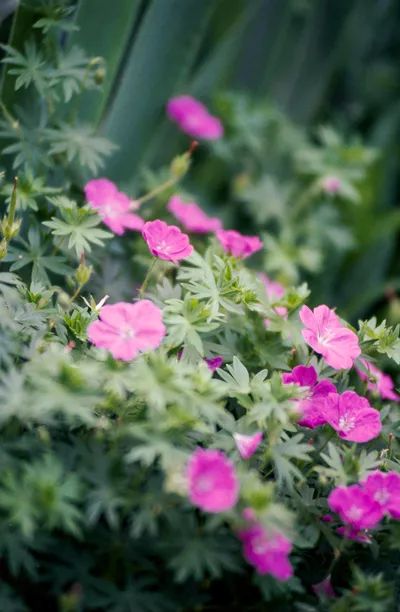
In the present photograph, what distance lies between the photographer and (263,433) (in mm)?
1160

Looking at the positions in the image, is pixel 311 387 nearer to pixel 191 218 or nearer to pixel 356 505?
pixel 356 505

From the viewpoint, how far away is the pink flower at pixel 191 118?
6.59 feet

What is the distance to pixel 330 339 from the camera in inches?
46.9

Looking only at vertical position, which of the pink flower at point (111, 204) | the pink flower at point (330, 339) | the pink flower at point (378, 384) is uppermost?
the pink flower at point (330, 339)

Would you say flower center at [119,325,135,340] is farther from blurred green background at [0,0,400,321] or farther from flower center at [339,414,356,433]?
blurred green background at [0,0,400,321]

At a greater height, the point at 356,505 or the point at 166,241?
the point at 166,241

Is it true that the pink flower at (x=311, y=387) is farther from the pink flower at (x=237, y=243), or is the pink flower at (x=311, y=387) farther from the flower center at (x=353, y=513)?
the pink flower at (x=237, y=243)

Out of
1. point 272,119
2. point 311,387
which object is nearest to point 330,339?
point 311,387

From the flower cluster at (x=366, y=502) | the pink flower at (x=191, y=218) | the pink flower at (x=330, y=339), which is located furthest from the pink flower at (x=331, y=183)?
the flower cluster at (x=366, y=502)

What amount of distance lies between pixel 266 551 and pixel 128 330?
0.33 m

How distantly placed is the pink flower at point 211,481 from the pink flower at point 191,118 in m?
1.24

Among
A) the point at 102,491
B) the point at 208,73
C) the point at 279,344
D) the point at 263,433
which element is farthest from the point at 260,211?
the point at 102,491

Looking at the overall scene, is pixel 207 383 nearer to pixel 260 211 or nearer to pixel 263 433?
pixel 263 433

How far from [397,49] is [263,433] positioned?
7.14 feet
